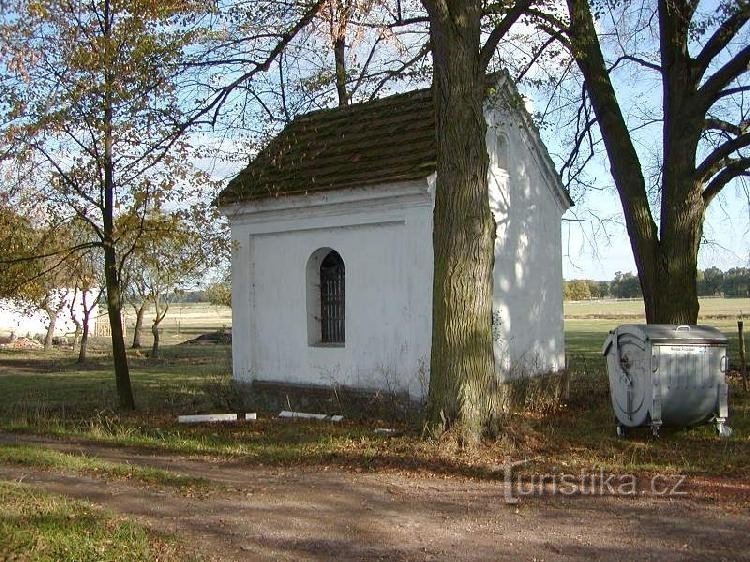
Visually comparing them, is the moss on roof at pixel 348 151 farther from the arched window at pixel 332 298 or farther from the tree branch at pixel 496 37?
the tree branch at pixel 496 37

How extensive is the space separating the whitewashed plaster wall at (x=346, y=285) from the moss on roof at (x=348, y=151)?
298 millimetres

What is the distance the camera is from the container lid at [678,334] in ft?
31.0

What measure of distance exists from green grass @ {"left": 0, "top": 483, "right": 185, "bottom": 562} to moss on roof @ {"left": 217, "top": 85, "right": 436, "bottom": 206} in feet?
23.6

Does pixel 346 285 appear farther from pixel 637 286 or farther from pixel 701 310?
pixel 637 286

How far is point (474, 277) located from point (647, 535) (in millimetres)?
3894

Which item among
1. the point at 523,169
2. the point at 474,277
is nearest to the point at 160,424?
the point at 474,277

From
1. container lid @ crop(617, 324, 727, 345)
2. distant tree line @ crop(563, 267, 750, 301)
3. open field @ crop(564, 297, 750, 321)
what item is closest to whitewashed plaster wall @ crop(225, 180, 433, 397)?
container lid @ crop(617, 324, 727, 345)

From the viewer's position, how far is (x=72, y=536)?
5.51 metres

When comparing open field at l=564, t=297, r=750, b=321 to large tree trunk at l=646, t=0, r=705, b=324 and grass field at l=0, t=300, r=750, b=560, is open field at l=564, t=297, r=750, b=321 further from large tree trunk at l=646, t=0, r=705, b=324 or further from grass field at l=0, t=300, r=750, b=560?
grass field at l=0, t=300, r=750, b=560

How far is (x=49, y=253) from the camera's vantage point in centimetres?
1541

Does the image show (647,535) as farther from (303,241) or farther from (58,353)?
(58,353)

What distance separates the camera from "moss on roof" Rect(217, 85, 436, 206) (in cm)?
1237

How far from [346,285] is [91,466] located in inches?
224

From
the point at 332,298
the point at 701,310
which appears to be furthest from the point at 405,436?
the point at 701,310
